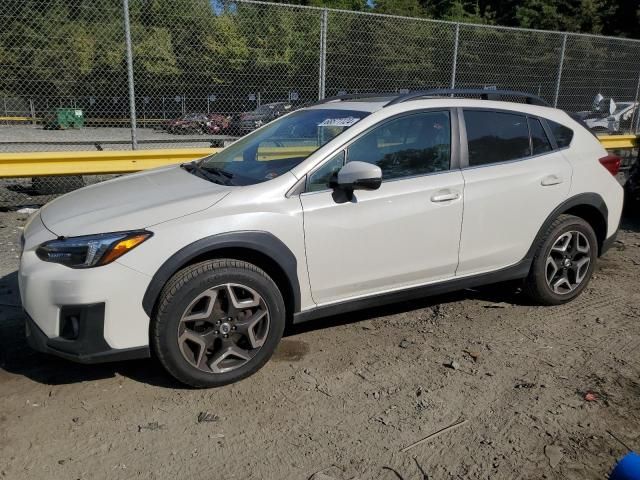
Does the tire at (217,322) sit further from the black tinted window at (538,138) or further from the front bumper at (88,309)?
the black tinted window at (538,138)

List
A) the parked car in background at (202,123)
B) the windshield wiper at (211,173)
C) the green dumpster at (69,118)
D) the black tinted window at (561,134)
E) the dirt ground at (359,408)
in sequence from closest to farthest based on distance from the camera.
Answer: the dirt ground at (359,408)
the windshield wiper at (211,173)
the black tinted window at (561,134)
the green dumpster at (69,118)
the parked car in background at (202,123)

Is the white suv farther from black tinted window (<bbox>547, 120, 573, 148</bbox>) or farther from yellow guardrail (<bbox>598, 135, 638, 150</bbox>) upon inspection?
yellow guardrail (<bbox>598, 135, 638, 150</bbox>)

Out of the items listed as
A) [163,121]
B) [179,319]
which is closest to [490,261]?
[179,319]

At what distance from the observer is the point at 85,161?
7.00m

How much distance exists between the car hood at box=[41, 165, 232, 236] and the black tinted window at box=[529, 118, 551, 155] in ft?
8.10

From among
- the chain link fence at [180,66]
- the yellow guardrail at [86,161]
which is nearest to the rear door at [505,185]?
the yellow guardrail at [86,161]

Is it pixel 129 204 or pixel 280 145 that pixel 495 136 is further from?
pixel 129 204

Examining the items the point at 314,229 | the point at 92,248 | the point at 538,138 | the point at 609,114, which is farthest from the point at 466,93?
the point at 609,114

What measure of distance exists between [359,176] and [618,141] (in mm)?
9544

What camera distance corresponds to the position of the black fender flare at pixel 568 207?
4254mm

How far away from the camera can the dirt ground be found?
2609 millimetres

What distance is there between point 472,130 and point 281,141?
140 cm

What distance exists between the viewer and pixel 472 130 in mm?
4031

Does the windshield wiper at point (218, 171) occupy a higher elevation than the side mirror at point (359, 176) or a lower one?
lower
